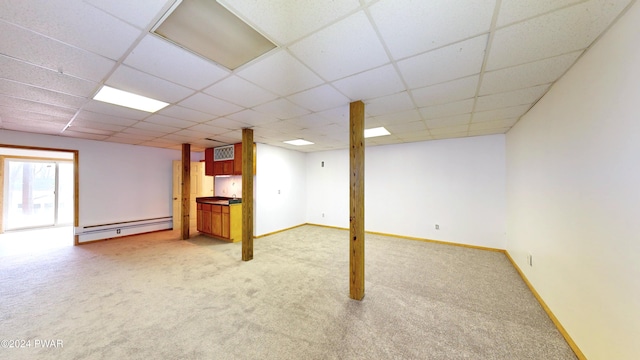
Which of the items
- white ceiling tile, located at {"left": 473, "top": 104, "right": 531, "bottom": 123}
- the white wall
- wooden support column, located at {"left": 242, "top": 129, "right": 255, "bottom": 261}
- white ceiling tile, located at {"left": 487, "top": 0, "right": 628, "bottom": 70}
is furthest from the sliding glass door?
white ceiling tile, located at {"left": 473, "top": 104, "right": 531, "bottom": 123}

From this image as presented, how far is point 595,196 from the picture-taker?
5.40 feet

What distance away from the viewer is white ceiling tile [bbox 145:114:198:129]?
11.1 feet

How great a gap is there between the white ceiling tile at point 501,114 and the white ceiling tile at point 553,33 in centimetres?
146

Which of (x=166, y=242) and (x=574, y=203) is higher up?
(x=574, y=203)

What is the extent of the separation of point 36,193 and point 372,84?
38.0 ft

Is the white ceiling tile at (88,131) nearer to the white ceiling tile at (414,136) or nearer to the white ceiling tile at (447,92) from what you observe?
the white ceiling tile at (447,92)

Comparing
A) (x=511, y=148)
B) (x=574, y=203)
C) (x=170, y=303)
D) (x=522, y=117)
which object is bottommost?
(x=170, y=303)

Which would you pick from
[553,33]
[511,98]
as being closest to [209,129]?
[553,33]

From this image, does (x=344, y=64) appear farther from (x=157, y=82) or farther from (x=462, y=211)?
(x=462, y=211)

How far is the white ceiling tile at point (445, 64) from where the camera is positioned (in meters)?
1.62

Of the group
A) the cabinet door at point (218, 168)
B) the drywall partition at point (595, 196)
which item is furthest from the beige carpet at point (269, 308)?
the cabinet door at point (218, 168)

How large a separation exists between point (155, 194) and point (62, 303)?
441cm

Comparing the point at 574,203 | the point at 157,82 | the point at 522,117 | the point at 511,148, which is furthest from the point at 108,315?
the point at 511,148

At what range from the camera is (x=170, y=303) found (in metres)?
2.57
